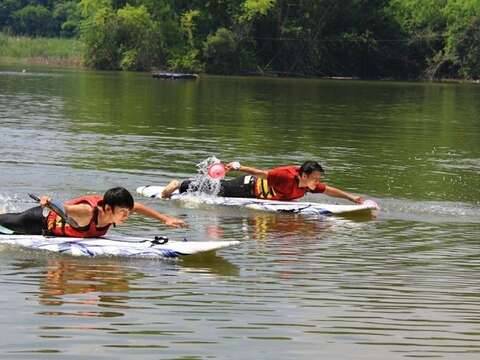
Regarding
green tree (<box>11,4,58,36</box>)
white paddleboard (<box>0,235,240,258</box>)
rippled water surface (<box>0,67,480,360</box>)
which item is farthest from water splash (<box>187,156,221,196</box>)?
green tree (<box>11,4,58,36</box>)

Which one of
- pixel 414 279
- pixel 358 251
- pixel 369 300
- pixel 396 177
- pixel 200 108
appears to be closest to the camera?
pixel 369 300

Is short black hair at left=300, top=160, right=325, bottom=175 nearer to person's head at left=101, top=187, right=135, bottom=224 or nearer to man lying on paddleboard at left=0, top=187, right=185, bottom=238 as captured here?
man lying on paddleboard at left=0, top=187, right=185, bottom=238

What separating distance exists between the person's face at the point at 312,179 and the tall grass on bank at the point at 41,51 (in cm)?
8127

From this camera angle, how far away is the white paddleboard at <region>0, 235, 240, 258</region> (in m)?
11.8

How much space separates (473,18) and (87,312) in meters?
88.7

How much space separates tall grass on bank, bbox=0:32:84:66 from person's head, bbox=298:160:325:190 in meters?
81.2

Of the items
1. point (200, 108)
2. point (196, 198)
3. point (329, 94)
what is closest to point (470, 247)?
point (196, 198)

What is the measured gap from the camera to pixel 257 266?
1180 cm

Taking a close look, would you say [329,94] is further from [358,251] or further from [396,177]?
[358,251]

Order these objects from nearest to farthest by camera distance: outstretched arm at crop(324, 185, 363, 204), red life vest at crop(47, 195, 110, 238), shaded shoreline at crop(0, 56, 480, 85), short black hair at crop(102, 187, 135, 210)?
short black hair at crop(102, 187, 135, 210) → red life vest at crop(47, 195, 110, 238) → outstretched arm at crop(324, 185, 363, 204) → shaded shoreline at crop(0, 56, 480, 85)

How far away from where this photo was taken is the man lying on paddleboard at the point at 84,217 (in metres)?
11.3

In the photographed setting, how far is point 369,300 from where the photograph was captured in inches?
392

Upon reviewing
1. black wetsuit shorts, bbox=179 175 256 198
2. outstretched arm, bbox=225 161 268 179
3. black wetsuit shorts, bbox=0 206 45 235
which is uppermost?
outstretched arm, bbox=225 161 268 179

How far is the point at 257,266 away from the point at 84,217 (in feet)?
6.69
